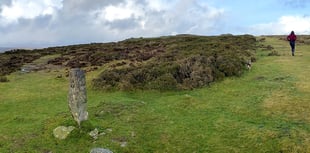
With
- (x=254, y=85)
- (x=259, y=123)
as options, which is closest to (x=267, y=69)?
(x=254, y=85)

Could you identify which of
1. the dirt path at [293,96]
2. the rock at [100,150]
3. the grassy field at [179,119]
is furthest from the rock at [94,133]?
the dirt path at [293,96]

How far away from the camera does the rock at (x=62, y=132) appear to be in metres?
19.0

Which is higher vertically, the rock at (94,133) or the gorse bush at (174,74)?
the gorse bush at (174,74)

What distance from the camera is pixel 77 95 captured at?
19.9 m

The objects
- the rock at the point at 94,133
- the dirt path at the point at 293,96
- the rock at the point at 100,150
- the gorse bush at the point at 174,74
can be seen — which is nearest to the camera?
the rock at the point at 100,150

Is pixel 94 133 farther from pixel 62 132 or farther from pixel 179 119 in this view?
pixel 179 119

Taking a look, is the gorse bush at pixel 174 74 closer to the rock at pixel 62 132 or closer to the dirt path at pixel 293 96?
the dirt path at pixel 293 96

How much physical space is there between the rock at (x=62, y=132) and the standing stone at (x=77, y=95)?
65cm

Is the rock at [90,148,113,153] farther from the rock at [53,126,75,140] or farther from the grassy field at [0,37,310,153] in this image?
the rock at [53,126,75,140]

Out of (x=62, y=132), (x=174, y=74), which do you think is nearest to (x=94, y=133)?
Answer: (x=62, y=132)

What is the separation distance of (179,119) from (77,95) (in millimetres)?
5616

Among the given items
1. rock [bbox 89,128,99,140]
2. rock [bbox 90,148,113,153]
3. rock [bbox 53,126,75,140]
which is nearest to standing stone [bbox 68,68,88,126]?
rock [bbox 53,126,75,140]

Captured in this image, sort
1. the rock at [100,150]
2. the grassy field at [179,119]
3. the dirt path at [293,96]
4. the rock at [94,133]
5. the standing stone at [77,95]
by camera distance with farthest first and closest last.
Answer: the dirt path at [293,96] < the standing stone at [77,95] < the rock at [94,133] < the grassy field at [179,119] < the rock at [100,150]

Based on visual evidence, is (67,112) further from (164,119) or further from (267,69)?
(267,69)
